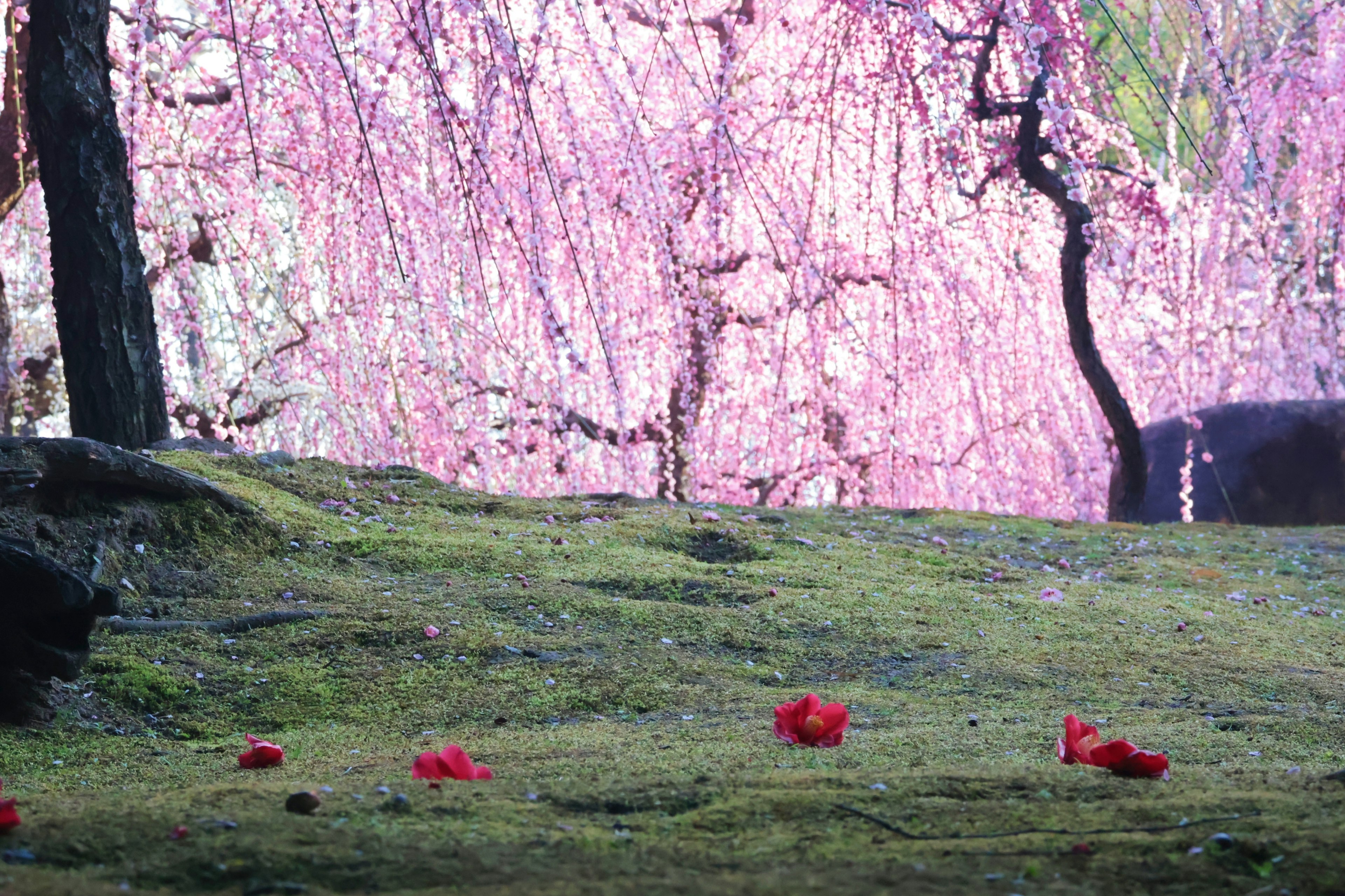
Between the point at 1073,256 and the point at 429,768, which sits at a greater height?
the point at 1073,256

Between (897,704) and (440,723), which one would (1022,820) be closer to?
(897,704)

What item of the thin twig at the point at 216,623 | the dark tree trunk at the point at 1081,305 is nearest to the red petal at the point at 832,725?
the thin twig at the point at 216,623

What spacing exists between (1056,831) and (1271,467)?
6701mm

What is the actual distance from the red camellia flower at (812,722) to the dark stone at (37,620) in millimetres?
1161

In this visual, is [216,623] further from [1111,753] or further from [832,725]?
[1111,753]

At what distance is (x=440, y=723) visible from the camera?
2.15 metres

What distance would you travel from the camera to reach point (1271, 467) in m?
6.96

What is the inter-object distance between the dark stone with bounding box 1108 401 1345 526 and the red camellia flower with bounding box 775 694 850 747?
224 inches


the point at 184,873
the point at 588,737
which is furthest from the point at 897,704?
the point at 184,873

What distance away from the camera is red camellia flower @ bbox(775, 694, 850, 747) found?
1706 millimetres

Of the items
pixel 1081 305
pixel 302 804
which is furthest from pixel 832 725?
pixel 1081 305

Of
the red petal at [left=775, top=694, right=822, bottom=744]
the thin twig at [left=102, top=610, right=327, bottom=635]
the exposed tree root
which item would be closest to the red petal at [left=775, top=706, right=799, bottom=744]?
the red petal at [left=775, top=694, right=822, bottom=744]

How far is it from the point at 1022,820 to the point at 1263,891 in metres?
0.28

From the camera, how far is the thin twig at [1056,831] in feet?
3.73
